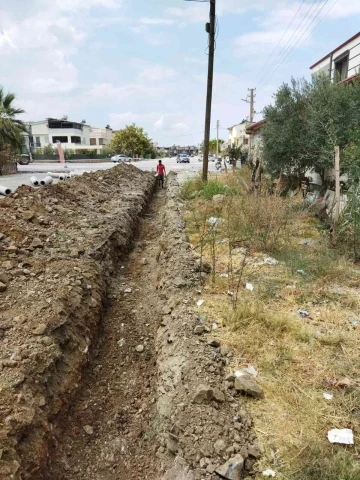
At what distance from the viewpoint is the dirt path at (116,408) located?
2.64 m

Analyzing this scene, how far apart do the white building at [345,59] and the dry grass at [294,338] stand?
11.4 m

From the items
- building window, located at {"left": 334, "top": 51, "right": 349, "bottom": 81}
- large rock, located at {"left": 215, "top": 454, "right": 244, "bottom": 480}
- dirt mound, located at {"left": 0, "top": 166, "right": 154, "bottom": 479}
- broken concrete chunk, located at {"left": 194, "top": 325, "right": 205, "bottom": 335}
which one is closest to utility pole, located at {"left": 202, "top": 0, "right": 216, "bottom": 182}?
dirt mound, located at {"left": 0, "top": 166, "right": 154, "bottom": 479}

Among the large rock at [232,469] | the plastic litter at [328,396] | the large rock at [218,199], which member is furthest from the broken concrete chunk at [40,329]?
the large rock at [218,199]

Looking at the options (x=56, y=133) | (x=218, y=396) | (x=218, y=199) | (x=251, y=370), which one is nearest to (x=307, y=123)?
(x=218, y=199)

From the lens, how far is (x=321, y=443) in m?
2.19

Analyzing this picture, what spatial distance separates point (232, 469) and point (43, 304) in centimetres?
264

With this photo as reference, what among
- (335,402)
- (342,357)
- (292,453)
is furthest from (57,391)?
(342,357)

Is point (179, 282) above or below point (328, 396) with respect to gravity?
above

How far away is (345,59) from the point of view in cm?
1648

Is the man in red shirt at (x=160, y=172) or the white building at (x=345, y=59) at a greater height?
the white building at (x=345, y=59)

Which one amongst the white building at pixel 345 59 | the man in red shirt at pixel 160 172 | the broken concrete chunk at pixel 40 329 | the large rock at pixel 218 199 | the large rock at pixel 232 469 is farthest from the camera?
the man in red shirt at pixel 160 172

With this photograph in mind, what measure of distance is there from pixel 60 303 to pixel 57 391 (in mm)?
1076

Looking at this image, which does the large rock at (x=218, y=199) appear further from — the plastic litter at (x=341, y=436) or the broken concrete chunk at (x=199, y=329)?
the plastic litter at (x=341, y=436)

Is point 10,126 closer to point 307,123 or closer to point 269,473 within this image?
point 307,123
